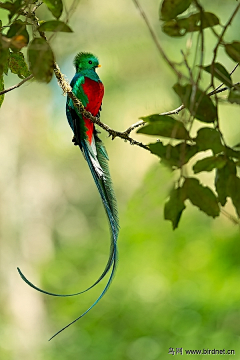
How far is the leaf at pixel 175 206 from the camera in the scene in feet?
2.37

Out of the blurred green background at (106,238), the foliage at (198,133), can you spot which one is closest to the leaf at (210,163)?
the foliage at (198,133)

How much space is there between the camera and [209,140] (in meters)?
0.69

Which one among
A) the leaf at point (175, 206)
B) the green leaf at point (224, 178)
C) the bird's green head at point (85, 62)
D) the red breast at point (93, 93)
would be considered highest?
the bird's green head at point (85, 62)

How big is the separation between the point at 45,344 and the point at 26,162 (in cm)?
217

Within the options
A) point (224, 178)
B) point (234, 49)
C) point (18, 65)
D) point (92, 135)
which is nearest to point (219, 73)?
point (234, 49)

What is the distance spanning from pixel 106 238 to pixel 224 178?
5.14 metres

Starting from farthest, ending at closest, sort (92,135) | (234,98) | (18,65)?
(92,135)
(18,65)
(234,98)

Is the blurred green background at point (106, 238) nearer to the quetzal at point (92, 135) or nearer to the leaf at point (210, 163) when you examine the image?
the quetzal at point (92, 135)

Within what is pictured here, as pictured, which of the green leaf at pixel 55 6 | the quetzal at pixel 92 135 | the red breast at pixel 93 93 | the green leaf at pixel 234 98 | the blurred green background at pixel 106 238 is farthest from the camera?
the blurred green background at pixel 106 238

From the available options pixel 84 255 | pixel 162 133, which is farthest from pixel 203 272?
pixel 162 133

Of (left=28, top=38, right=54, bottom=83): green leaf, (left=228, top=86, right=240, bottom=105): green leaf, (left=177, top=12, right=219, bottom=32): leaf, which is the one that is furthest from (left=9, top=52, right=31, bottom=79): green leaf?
(left=228, top=86, right=240, bottom=105): green leaf

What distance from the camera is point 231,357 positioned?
404 cm

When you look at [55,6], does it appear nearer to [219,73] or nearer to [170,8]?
[170,8]

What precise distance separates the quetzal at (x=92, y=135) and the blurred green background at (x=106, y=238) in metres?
1.95
